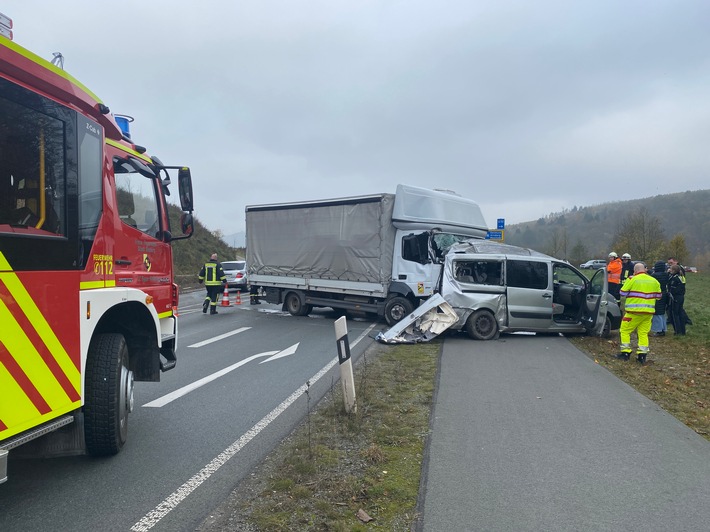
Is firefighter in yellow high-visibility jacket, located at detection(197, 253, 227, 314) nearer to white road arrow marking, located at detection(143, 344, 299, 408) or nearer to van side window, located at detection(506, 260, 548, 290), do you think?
white road arrow marking, located at detection(143, 344, 299, 408)

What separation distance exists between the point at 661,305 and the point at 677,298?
0.35 metres

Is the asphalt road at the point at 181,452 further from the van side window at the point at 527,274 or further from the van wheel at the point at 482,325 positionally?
the van side window at the point at 527,274

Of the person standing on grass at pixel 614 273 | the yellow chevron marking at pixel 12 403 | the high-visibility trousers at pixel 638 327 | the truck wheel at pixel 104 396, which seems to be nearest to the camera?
the yellow chevron marking at pixel 12 403

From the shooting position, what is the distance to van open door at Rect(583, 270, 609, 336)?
1117cm

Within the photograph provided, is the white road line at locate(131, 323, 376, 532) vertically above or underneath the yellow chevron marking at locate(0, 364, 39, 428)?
underneath

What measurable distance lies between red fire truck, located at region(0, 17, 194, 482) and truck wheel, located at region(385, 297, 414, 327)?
29.3ft

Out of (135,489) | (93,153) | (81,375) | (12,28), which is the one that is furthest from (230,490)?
(12,28)

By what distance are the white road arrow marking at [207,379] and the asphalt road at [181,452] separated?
1 cm

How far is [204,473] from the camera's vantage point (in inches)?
167

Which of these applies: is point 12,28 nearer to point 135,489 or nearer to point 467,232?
point 135,489

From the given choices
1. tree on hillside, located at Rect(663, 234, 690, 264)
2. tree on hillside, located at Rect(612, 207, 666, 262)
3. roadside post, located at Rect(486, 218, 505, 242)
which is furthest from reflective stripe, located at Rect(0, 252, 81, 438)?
tree on hillside, located at Rect(663, 234, 690, 264)

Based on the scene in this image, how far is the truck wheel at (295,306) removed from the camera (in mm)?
16178

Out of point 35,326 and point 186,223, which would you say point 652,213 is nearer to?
point 186,223

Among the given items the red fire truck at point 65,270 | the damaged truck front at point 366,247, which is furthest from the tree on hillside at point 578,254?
the red fire truck at point 65,270
